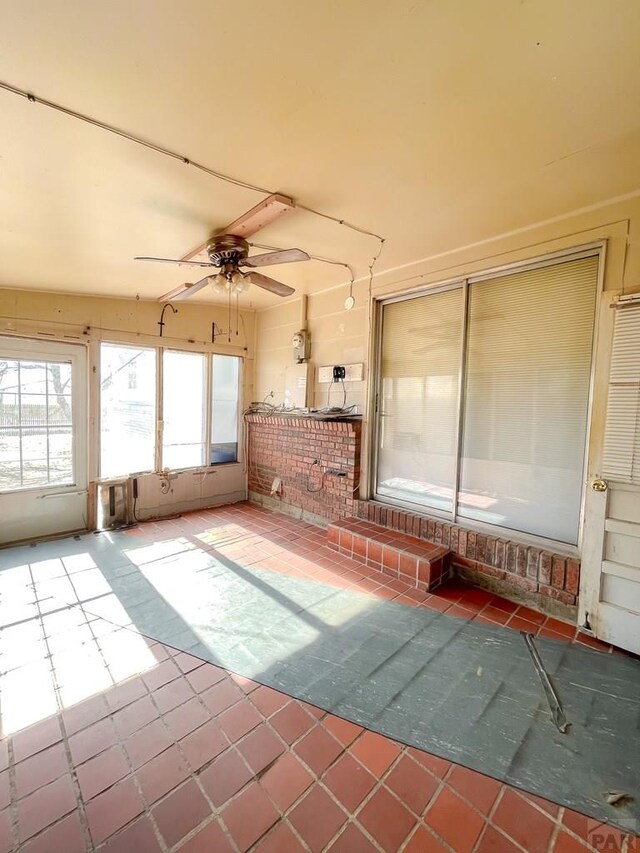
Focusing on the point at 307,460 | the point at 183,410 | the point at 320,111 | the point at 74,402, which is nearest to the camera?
the point at 320,111

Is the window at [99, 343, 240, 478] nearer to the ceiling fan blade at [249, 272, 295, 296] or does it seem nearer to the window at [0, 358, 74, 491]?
the window at [0, 358, 74, 491]

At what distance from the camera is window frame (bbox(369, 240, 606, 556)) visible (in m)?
2.42

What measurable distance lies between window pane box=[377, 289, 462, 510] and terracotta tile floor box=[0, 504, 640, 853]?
2087mm

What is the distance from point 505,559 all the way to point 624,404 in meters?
1.35

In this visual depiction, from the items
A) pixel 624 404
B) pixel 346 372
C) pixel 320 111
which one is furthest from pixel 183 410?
pixel 624 404

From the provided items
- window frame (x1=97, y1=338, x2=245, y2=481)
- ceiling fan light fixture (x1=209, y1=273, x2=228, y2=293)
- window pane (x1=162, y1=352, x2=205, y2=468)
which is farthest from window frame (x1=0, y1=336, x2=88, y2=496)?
ceiling fan light fixture (x1=209, y1=273, x2=228, y2=293)

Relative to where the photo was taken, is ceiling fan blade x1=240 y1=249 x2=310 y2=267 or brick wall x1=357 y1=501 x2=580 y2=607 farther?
brick wall x1=357 y1=501 x2=580 y2=607

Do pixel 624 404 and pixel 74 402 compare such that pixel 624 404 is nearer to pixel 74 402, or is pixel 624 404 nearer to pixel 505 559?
pixel 505 559

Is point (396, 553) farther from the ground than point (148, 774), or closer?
farther from the ground

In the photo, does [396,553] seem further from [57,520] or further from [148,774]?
[57,520]

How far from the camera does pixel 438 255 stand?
3.15 m

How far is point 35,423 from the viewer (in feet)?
12.2

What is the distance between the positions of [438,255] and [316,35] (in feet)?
7.20

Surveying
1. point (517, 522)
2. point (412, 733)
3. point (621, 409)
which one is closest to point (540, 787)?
point (412, 733)
